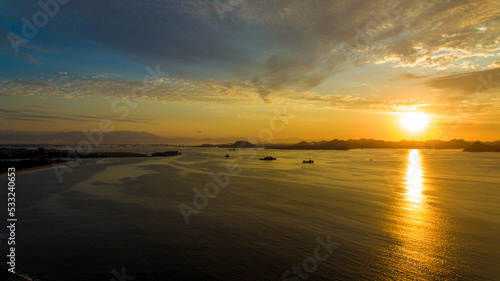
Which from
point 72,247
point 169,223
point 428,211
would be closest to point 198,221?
point 169,223

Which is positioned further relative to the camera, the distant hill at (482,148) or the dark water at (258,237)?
the distant hill at (482,148)

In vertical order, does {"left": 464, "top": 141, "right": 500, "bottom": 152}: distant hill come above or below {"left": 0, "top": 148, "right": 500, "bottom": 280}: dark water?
above

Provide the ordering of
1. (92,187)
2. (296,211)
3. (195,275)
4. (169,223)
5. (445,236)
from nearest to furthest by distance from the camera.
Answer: (195,275)
(445,236)
(169,223)
(296,211)
(92,187)

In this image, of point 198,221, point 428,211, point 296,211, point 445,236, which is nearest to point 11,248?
point 198,221

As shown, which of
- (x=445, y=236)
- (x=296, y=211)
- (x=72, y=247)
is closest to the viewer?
(x=72, y=247)

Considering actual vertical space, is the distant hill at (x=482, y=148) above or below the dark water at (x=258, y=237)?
above

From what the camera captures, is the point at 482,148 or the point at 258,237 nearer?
the point at 258,237

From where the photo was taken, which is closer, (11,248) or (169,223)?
(11,248)

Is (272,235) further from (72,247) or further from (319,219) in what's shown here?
(72,247)

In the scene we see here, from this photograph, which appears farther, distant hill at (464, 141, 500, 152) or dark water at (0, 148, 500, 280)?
distant hill at (464, 141, 500, 152)

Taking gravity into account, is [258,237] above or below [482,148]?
below
